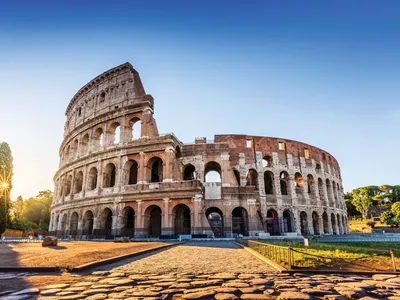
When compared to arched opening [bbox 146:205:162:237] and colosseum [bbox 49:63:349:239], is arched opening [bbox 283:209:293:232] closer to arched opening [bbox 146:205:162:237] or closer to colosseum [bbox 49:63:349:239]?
colosseum [bbox 49:63:349:239]

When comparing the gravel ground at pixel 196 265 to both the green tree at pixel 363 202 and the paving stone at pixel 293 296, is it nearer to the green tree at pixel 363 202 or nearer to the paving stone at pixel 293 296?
the paving stone at pixel 293 296

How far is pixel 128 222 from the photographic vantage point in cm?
2503

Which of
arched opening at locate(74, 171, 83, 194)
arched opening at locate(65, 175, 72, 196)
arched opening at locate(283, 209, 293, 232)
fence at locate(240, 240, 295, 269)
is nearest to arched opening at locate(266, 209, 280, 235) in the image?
arched opening at locate(283, 209, 293, 232)

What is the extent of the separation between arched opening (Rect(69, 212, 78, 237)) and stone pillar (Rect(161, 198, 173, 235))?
411 inches

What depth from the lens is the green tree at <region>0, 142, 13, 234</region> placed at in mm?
27453

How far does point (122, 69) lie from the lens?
92.6 ft

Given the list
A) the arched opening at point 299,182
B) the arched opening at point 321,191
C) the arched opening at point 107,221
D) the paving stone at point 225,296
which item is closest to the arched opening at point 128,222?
the arched opening at point 107,221

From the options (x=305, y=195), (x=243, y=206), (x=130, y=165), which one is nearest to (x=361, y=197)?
(x=305, y=195)

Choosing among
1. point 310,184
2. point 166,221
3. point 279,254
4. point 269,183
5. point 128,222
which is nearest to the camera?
point 279,254

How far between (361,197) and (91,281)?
65430mm

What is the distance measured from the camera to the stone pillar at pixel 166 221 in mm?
21216

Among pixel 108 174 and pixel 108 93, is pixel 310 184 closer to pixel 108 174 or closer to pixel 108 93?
pixel 108 174

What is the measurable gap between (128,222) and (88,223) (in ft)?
14.1

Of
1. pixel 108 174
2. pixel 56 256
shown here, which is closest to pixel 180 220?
pixel 108 174
